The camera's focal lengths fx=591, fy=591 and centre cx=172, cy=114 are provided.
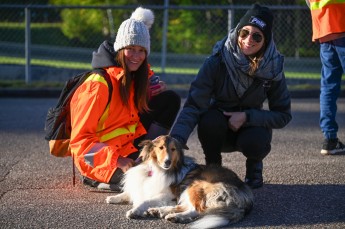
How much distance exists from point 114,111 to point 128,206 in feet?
2.75

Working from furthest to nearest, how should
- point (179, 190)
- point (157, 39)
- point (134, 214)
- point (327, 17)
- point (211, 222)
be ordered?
point (157, 39) → point (327, 17) → point (179, 190) → point (134, 214) → point (211, 222)

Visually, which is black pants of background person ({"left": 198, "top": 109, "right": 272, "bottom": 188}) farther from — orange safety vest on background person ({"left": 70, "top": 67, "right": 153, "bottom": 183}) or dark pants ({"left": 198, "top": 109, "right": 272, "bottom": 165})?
orange safety vest on background person ({"left": 70, "top": 67, "right": 153, "bottom": 183})

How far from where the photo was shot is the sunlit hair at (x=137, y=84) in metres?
4.88

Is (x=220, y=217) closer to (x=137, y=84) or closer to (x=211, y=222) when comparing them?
(x=211, y=222)

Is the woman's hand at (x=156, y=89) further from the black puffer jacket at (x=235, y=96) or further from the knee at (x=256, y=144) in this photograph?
the knee at (x=256, y=144)

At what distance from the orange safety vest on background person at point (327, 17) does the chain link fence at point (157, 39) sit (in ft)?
18.7

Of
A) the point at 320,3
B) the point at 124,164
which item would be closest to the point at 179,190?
the point at 124,164

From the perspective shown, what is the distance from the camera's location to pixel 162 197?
446 cm

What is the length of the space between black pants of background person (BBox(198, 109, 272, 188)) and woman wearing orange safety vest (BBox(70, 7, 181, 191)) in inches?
22.3

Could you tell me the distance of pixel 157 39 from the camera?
1383 centimetres

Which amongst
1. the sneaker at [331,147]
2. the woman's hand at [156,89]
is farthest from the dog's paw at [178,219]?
the sneaker at [331,147]

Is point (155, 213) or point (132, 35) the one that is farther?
point (132, 35)

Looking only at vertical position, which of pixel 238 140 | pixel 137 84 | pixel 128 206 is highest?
pixel 137 84

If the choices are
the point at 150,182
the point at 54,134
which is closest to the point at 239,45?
the point at 150,182
